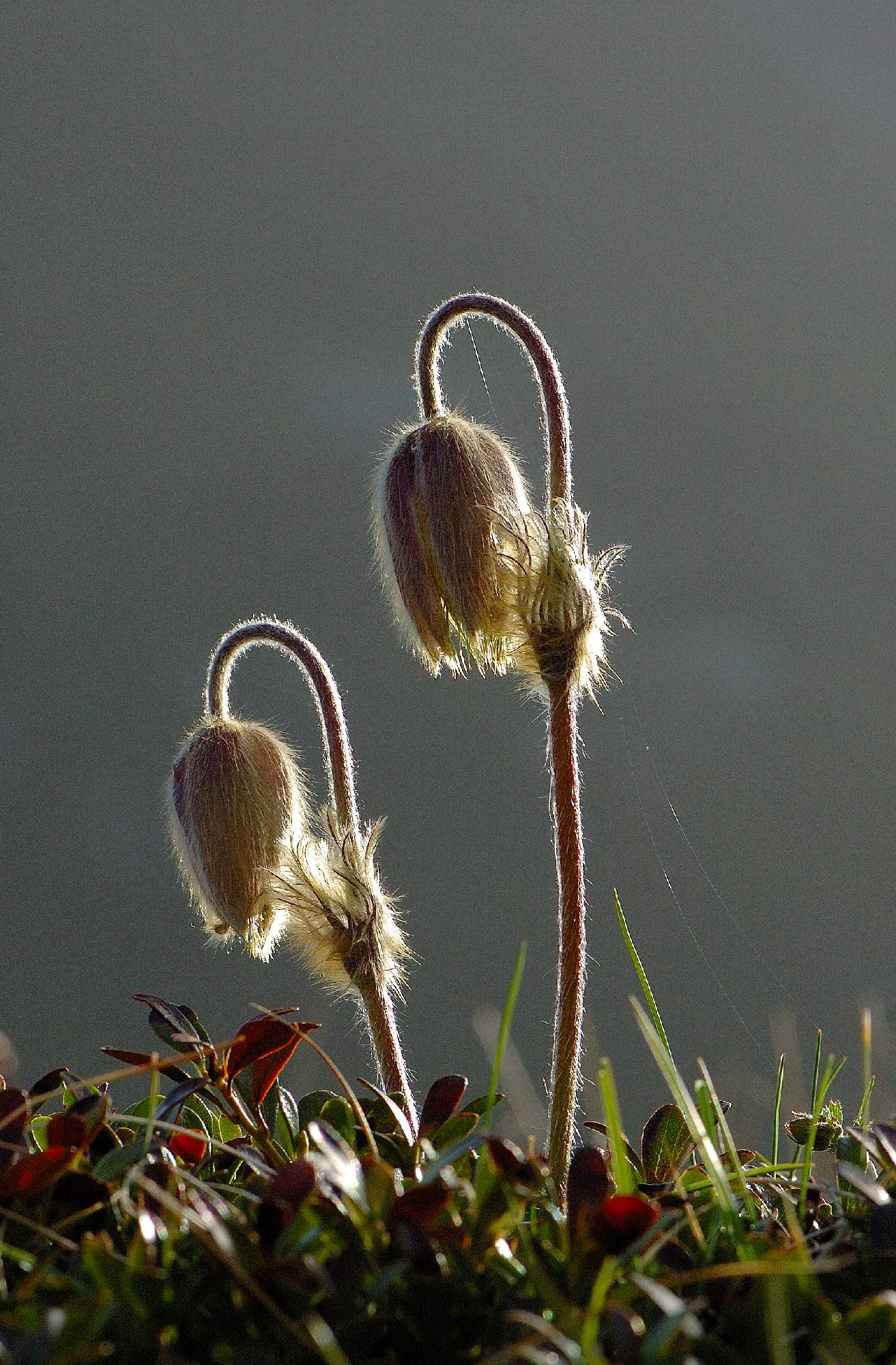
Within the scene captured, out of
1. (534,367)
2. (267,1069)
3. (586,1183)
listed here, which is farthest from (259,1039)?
(534,367)

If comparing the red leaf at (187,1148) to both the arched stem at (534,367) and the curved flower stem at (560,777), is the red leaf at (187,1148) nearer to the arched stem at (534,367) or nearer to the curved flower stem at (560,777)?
the curved flower stem at (560,777)

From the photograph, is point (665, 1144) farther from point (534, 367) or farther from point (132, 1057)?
point (534, 367)

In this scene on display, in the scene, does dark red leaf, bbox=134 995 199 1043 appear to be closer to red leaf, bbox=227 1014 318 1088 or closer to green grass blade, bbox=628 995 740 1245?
red leaf, bbox=227 1014 318 1088

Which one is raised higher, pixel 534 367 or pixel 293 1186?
pixel 534 367

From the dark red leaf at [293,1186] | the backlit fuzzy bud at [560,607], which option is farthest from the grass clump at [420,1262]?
the backlit fuzzy bud at [560,607]

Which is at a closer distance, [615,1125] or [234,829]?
[615,1125]

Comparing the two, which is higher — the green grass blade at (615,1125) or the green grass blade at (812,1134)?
the green grass blade at (615,1125)
